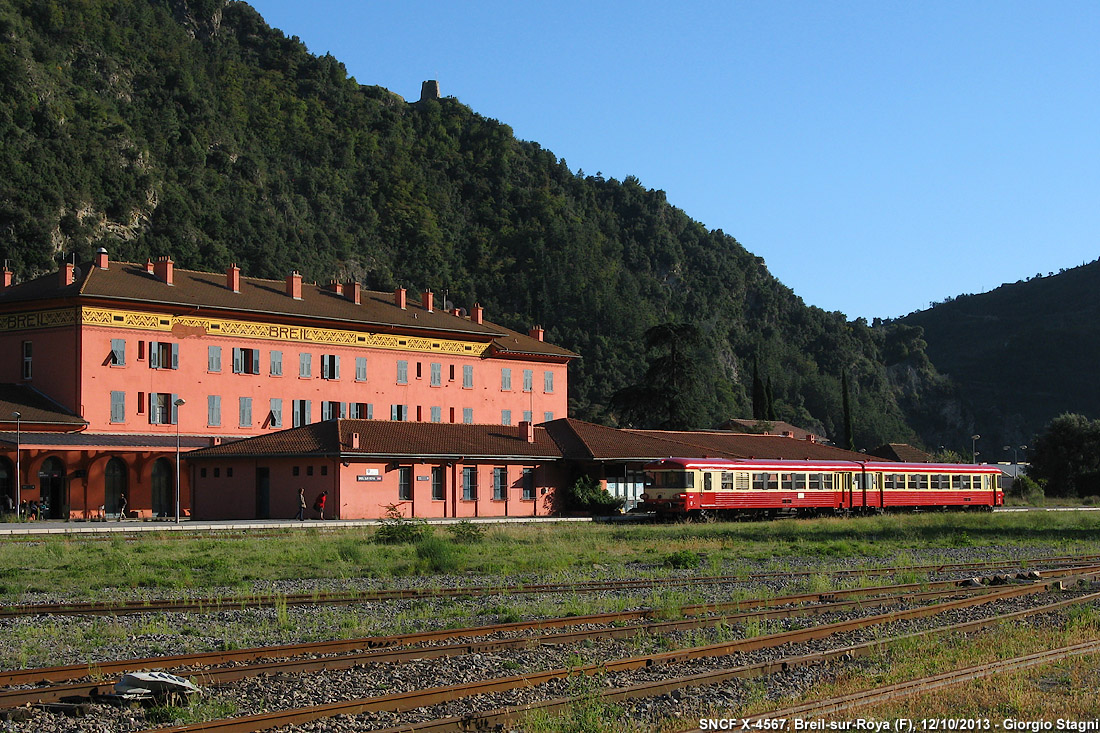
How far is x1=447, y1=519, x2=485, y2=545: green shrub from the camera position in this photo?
3469 centimetres

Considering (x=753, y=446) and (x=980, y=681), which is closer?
(x=980, y=681)

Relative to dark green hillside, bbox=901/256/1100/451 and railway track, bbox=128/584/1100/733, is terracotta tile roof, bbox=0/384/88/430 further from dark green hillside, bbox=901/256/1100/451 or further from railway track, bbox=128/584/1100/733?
dark green hillside, bbox=901/256/1100/451

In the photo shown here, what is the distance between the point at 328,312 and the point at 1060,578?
46989mm

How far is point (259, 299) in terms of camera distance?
62.5 m

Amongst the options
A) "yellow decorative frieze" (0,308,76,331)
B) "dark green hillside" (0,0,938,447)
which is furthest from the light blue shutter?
"dark green hillside" (0,0,938,447)

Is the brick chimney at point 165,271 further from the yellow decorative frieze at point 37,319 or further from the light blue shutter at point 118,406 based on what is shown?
the light blue shutter at point 118,406

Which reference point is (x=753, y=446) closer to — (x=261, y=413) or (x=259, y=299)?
(x=261, y=413)

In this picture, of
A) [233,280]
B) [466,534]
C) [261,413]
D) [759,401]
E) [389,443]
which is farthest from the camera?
[759,401]

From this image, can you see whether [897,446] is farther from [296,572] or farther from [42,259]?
[296,572]

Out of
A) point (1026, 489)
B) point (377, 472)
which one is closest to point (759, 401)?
point (1026, 489)

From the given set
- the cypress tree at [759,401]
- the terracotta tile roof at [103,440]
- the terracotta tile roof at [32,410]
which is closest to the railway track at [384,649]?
the terracotta tile roof at [103,440]

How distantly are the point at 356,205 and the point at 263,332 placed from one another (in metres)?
82.3

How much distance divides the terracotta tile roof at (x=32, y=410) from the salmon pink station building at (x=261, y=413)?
0.34 feet

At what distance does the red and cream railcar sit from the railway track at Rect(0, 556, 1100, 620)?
19.2 m
